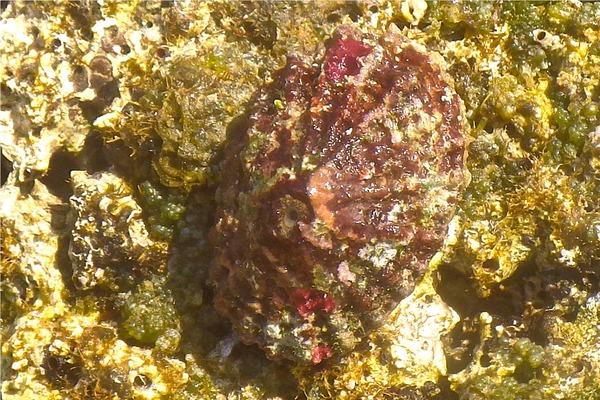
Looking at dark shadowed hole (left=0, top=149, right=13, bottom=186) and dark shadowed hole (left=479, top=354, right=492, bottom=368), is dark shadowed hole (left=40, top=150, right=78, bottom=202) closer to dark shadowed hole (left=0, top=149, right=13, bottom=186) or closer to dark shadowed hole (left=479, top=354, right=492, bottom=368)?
dark shadowed hole (left=0, top=149, right=13, bottom=186)

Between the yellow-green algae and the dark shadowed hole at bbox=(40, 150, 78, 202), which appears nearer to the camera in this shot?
the yellow-green algae

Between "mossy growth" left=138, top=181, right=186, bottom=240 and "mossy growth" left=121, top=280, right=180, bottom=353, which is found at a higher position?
"mossy growth" left=138, top=181, right=186, bottom=240

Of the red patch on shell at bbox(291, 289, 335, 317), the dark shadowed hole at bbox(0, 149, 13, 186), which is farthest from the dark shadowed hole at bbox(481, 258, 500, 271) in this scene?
the dark shadowed hole at bbox(0, 149, 13, 186)

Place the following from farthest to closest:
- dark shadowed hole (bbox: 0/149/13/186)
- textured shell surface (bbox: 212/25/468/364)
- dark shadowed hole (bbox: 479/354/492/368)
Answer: dark shadowed hole (bbox: 0/149/13/186) < dark shadowed hole (bbox: 479/354/492/368) < textured shell surface (bbox: 212/25/468/364)

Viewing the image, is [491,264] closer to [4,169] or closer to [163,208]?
[163,208]

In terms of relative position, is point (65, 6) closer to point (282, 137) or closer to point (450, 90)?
point (282, 137)

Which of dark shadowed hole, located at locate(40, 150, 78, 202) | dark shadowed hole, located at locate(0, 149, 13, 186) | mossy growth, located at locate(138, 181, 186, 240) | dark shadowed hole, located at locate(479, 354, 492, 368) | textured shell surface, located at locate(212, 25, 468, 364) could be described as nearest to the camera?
textured shell surface, located at locate(212, 25, 468, 364)

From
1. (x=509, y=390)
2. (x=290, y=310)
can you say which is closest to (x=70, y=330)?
(x=290, y=310)

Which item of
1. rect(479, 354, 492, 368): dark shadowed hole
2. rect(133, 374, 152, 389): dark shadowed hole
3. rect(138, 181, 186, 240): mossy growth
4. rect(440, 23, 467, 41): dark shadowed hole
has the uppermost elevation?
rect(440, 23, 467, 41): dark shadowed hole

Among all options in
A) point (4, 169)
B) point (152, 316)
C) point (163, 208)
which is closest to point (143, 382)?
point (152, 316)
